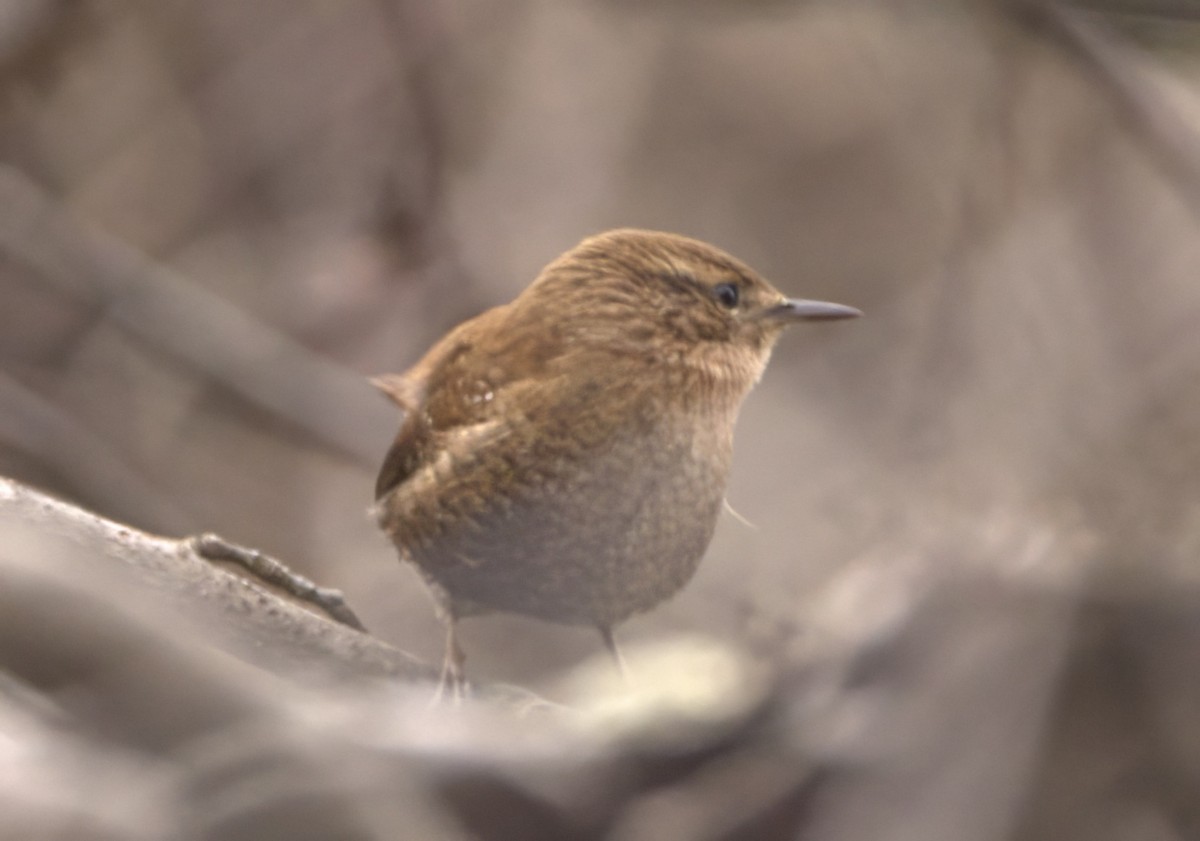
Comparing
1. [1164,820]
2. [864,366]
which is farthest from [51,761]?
[864,366]

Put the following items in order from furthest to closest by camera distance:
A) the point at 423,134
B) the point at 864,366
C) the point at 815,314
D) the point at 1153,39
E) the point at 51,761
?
the point at 864,366 → the point at 423,134 → the point at 815,314 → the point at 1153,39 → the point at 51,761

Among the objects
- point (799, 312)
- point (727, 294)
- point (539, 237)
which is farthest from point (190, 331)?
point (799, 312)

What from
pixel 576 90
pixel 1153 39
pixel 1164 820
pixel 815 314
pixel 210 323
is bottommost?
pixel 1164 820

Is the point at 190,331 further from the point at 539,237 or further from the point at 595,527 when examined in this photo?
the point at 595,527

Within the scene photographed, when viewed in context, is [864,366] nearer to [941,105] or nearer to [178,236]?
[941,105]

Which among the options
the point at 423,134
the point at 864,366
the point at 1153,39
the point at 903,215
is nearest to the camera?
the point at 1153,39

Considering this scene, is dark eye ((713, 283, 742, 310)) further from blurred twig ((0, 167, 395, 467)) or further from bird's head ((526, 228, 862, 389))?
blurred twig ((0, 167, 395, 467))


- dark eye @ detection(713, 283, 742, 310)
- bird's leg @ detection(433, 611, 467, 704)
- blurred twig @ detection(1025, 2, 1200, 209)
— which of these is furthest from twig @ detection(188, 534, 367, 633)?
blurred twig @ detection(1025, 2, 1200, 209)

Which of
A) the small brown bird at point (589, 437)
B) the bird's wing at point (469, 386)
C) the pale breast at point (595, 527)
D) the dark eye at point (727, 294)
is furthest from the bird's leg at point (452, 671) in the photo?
the dark eye at point (727, 294)
